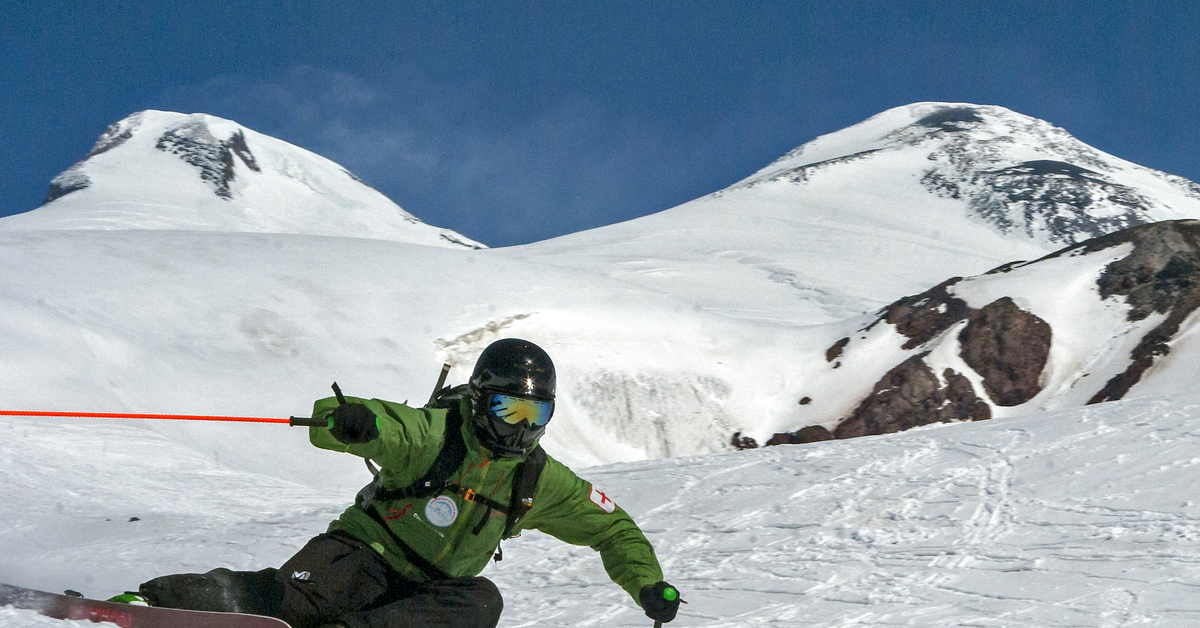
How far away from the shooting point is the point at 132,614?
9.98 feet

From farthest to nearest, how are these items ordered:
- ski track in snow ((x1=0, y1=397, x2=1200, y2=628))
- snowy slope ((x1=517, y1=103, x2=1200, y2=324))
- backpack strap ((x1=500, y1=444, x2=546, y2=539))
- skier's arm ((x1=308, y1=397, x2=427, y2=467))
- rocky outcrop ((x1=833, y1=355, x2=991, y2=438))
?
snowy slope ((x1=517, y1=103, x2=1200, y2=324))
rocky outcrop ((x1=833, y1=355, x2=991, y2=438))
ski track in snow ((x1=0, y1=397, x2=1200, y2=628))
backpack strap ((x1=500, y1=444, x2=546, y2=539))
skier's arm ((x1=308, y1=397, x2=427, y2=467))

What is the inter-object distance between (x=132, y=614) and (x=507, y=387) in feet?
4.40

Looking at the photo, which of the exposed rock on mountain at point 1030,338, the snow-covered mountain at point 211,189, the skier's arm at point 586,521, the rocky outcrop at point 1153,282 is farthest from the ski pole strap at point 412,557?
the snow-covered mountain at point 211,189

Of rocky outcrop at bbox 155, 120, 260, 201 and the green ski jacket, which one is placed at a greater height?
rocky outcrop at bbox 155, 120, 260, 201

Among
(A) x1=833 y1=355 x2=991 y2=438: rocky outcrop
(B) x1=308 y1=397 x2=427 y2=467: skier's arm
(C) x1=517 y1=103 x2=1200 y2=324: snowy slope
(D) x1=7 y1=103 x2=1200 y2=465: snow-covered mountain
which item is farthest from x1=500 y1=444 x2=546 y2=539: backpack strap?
(C) x1=517 y1=103 x2=1200 y2=324: snowy slope

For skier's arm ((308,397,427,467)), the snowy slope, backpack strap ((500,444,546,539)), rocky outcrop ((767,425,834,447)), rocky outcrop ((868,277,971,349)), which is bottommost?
rocky outcrop ((767,425,834,447))

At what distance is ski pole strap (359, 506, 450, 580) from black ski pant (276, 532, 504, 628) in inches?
2.2

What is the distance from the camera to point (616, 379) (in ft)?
63.6

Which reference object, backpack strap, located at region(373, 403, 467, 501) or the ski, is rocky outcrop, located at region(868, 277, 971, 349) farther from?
the ski

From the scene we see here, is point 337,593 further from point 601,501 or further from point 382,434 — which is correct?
point 601,501

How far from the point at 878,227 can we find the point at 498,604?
187 feet

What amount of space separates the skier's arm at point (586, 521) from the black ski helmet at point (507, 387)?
281 mm

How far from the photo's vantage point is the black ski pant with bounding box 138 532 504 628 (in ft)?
10.2

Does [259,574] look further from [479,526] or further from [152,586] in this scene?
[479,526]
